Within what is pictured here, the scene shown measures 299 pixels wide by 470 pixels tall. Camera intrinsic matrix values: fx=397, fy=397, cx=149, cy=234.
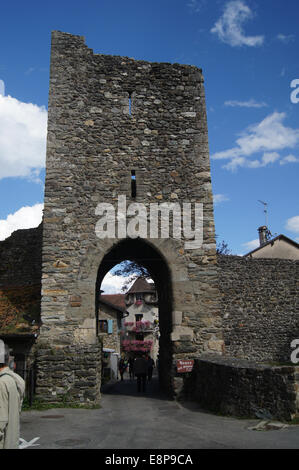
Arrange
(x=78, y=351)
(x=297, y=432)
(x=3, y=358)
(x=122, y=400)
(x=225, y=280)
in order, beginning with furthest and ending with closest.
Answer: (x=225, y=280), (x=122, y=400), (x=78, y=351), (x=297, y=432), (x=3, y=358)

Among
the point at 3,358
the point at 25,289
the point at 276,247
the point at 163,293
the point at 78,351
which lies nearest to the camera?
the point at 3,358

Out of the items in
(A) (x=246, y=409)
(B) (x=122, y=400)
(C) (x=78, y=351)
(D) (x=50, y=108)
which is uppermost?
(D) (x=50, y=108)

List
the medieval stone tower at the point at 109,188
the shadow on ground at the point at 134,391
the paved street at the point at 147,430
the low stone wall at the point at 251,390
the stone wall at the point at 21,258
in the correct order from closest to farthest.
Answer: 1. the paved street at the point at 147,430
2. the low stone wall at the point at 251,390
3. the medieval stone tower at the point at 109,188
4. the shadow on ground at the point at 134,391
5. the stone wall at the point at 21,258

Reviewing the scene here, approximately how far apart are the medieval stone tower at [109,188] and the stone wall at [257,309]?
393 cm

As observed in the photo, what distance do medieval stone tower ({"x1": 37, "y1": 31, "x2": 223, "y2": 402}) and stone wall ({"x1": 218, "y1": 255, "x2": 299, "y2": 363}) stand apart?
12.9 feet

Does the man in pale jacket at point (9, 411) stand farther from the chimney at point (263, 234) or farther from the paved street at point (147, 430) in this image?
the chimney at point (263, 234)

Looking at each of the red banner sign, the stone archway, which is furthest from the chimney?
the red banner sign

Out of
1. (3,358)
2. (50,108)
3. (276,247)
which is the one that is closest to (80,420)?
(3,358)

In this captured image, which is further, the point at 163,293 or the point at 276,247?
the point at 276,247

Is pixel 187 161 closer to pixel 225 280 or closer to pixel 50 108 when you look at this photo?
pixel 50 108

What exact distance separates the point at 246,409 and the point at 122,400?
14.5 feet

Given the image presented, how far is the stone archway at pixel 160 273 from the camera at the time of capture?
1020 centimetres

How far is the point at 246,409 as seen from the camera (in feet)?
22.2

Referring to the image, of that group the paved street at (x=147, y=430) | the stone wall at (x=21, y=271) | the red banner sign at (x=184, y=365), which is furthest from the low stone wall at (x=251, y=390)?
the stone wall at (x=21, y=271)
